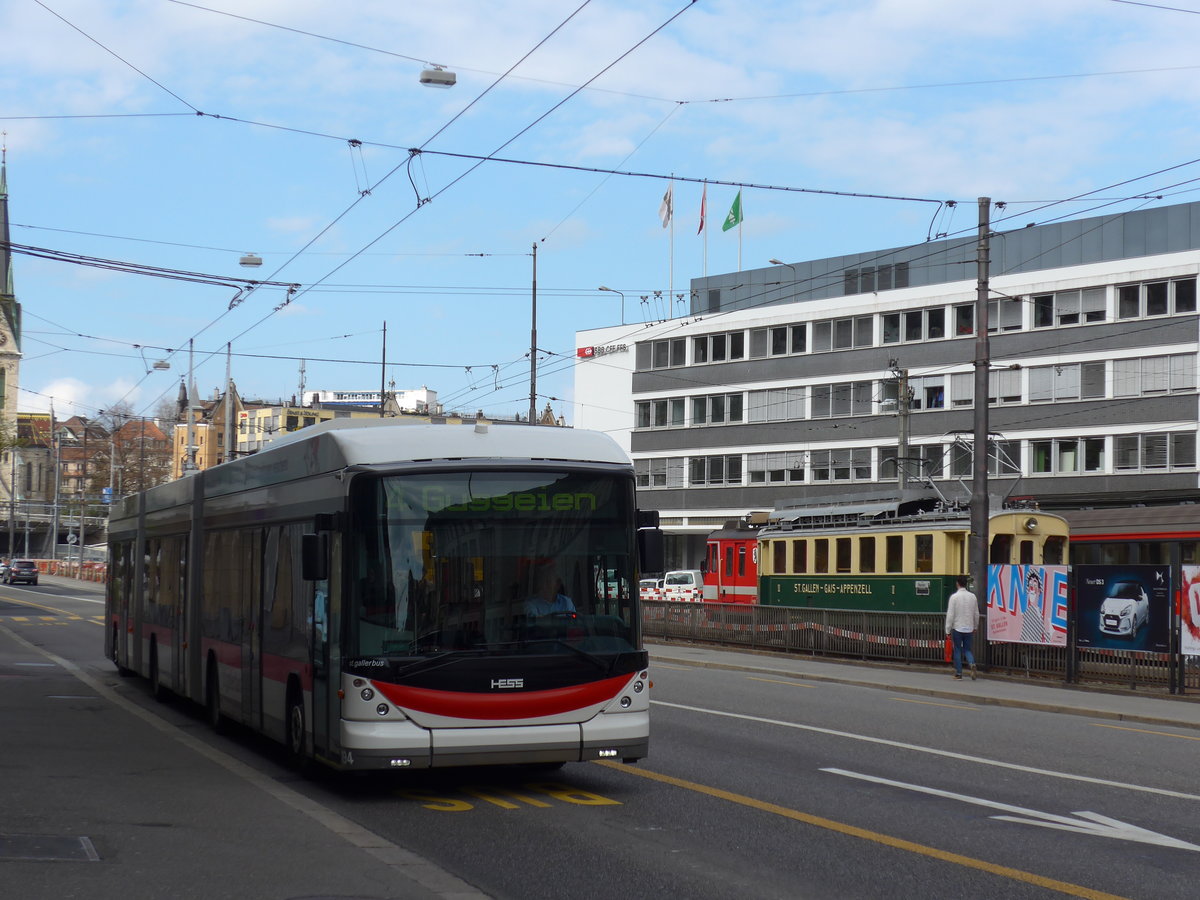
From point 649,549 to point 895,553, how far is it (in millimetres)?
20863

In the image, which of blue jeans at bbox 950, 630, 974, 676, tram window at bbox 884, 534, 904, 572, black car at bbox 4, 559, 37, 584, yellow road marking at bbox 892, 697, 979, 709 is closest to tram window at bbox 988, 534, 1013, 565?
tram window at bbox 884, 534, 904, 572

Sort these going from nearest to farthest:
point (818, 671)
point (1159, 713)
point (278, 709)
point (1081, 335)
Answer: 1. point (278, 709)
2. point (1159, 713)
3. point (818, 671)
4. point (1081, 335)

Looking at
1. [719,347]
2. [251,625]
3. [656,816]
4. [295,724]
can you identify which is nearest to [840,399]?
[719,347]

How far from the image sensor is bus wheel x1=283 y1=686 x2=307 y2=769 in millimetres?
11969

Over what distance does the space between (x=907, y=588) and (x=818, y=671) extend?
4.52 metres

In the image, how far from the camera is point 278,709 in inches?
503

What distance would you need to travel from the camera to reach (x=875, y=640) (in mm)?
29344

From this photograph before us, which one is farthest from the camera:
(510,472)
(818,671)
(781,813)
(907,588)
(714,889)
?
(907,588)

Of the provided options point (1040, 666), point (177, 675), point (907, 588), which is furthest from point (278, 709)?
point (907, 588)

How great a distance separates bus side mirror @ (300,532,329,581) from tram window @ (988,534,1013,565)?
2124 centimetres

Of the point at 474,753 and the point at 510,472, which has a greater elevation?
the point at 510,472

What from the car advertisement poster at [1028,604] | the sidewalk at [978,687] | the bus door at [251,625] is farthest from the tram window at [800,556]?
the bus door at [251,625]

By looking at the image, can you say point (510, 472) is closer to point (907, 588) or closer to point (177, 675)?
point (177, 675)

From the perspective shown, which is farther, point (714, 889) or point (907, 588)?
point (907, 588)
